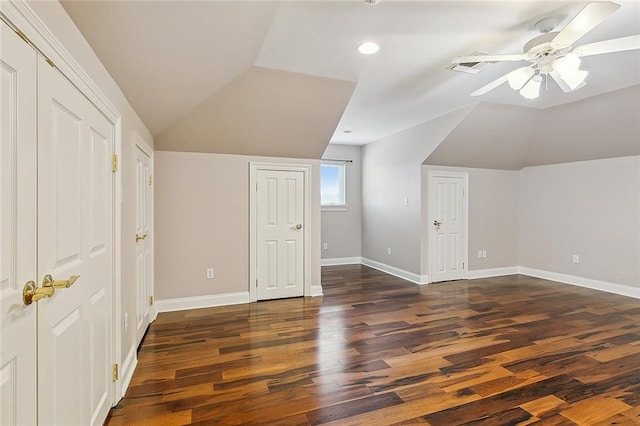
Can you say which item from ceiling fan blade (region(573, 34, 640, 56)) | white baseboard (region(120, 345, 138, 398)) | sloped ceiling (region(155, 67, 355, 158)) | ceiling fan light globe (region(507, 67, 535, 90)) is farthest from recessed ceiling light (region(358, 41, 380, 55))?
white baseboard (region(120, 345, 138, 398))

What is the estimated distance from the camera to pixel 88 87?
151 cm

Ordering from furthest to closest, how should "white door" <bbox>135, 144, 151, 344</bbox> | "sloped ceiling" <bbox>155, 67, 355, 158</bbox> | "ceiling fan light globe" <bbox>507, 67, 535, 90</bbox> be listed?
"sloped ceiling" <bbox>155, 67, 355, 158</bbox>, "white door" <bbox>135, 144, 151, 344</bbox>, "ceiling fan light globe" <bbox>507, 67, 535, 90</bbox>

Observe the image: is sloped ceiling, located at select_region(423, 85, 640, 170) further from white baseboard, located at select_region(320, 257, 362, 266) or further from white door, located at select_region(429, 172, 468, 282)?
white baseboard, located at select_region(320, 257, 362, 266)

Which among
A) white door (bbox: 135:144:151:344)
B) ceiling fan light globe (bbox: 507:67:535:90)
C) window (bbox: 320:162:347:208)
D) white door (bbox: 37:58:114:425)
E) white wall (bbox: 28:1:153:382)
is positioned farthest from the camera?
window (bbox: 320:162:347:208)

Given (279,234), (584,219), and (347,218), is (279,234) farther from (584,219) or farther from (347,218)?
(584,219)

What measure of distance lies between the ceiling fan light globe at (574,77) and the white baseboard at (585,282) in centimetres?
370

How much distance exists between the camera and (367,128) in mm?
5207

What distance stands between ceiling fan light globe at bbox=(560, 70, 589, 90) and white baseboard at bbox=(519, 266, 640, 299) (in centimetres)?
370

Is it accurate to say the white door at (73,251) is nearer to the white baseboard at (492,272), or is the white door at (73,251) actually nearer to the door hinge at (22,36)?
the door hinge at (22,36)

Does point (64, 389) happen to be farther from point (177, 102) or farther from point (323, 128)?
point (323, 128)

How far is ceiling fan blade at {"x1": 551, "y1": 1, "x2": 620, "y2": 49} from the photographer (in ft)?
5.16

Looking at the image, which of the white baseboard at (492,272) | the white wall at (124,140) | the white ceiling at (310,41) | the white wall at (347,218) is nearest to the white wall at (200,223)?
the white ceiling at (310,41)

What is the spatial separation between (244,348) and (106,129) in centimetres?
200

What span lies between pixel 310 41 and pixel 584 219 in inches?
200
